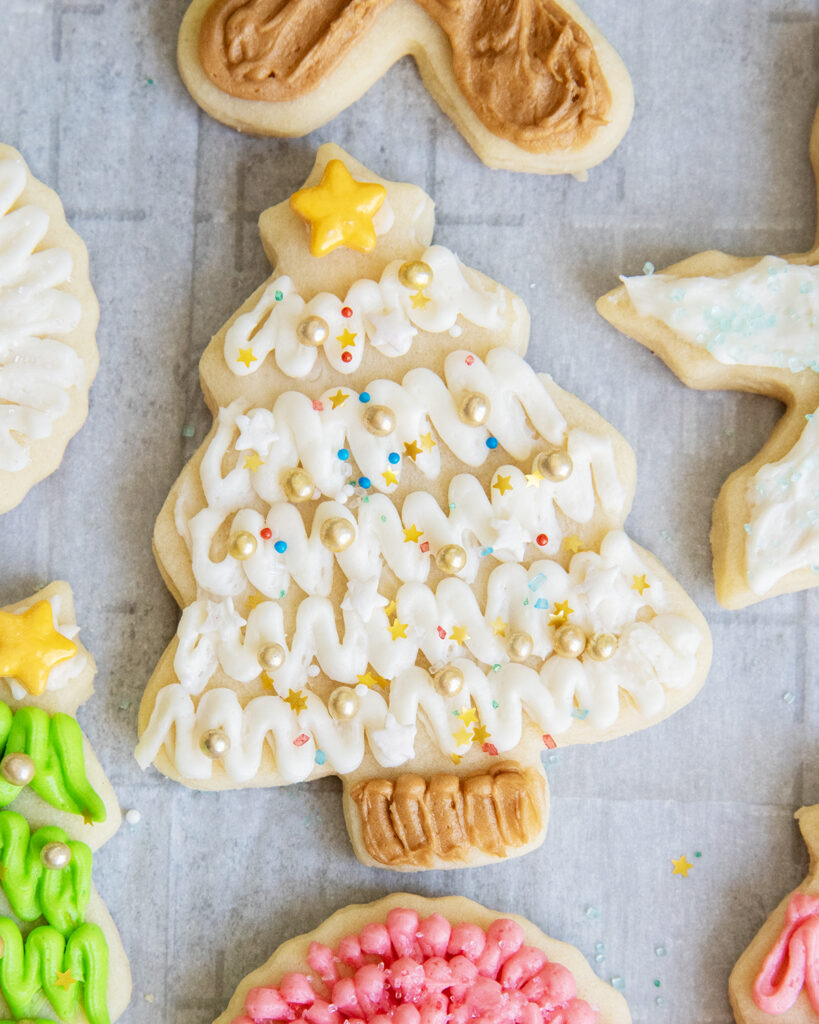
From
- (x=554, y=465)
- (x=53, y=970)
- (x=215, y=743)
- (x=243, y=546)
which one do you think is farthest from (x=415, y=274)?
(x=53, y=970)

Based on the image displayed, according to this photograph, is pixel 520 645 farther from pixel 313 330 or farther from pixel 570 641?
pixel 313 330

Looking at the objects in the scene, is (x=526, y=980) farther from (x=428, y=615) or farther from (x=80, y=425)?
(x=80, y=425)

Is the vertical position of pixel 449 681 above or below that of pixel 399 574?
below

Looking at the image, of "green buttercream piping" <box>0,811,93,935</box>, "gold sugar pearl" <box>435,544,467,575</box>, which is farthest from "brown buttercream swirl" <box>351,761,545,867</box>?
"green buttercream piping" <box>0,811,93,935</box>

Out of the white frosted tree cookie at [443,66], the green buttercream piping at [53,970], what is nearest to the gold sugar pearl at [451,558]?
the white frosted tree cookie at [443,66]

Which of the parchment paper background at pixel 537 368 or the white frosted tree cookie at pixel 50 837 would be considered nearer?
the white frosted tree cookie at pixel 50 837

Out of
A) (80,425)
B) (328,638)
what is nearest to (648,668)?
(328,638)

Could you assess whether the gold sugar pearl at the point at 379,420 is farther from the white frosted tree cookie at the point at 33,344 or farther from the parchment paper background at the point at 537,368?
the white frosted tree cookie at the point at 33,344
